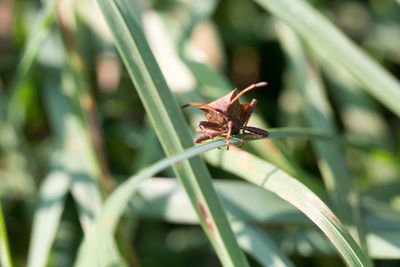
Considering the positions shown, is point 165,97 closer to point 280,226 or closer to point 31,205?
point 280,226

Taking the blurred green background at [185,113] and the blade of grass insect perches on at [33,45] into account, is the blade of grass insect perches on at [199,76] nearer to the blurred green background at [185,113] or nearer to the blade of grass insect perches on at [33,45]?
the blurred green background at [185,113]

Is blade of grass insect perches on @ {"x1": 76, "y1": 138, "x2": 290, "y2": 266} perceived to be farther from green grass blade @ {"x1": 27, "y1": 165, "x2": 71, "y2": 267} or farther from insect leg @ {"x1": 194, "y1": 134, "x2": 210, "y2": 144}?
green grass blade @ {"x1": 27, "y1": 165, "x2": 71, "y2": 267}

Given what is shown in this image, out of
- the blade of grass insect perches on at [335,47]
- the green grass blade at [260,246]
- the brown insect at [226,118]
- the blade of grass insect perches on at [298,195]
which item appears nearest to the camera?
the blade of grass insect perches on at [298,195]

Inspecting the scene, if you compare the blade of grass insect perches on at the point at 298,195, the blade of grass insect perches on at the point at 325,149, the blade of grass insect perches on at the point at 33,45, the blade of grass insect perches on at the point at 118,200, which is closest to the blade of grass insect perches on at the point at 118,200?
the blade of grass insect perches on at the point at 118,200

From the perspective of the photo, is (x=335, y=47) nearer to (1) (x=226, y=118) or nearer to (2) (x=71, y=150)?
(1) (x=226, y=118)

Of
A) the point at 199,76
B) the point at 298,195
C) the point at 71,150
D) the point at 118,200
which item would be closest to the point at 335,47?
the point at 199,76
